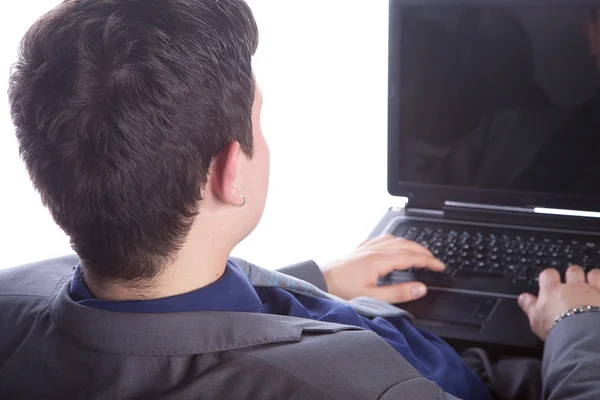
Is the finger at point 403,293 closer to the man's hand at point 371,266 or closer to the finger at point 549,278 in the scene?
the man's hand at point 371,266

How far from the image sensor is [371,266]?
4.74 feet

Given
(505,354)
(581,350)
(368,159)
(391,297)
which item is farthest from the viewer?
(368,159)

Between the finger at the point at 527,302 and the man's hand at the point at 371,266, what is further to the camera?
the man's hand at the point at 371,266

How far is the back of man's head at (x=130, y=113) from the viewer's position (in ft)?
2.60

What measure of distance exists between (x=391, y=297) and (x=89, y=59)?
0.77 meters

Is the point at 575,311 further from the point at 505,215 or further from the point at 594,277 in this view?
the point at 505,215

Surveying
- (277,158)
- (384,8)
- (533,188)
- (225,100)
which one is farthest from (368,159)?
(225,100)

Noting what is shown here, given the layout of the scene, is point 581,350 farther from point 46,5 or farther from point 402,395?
point 46,5

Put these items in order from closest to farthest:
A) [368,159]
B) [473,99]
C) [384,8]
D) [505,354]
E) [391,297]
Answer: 1. [505,354]
2. [391,297]
3. [473,99]
4. [368,159]
5. [384,8]

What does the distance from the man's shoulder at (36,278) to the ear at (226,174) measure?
0.31 meters

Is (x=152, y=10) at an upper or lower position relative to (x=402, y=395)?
upper

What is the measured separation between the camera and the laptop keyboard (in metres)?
1.43

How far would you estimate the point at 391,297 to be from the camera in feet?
4.59

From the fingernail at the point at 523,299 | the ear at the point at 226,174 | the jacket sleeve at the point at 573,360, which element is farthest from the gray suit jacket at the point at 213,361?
the fingernail at the point at 523,299
